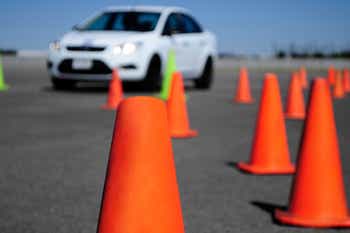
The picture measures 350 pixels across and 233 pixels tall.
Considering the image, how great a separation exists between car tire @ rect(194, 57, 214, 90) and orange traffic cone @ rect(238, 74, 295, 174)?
10488 mm

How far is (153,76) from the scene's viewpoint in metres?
14.3

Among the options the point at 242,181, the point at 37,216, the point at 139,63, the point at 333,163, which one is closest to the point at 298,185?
the point at 333,163

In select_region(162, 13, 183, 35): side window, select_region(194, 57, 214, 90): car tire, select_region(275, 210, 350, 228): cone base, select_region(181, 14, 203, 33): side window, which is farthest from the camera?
select_region(194, 57, 214, 90): car tire

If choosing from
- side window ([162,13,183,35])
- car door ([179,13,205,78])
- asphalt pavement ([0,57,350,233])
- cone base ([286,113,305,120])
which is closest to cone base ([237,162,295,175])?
asphalt pavement ([0,57,350,233])

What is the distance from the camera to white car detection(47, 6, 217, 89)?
13.7 metres

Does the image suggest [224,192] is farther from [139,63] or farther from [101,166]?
[139,63]

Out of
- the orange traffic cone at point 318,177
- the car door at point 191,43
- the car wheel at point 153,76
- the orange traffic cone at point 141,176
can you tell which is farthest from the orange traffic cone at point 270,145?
the car door at point 191,43

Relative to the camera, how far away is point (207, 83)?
17.0m

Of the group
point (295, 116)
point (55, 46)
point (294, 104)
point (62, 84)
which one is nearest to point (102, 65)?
point (55, 46)

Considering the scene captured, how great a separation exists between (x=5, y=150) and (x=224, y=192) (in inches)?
103

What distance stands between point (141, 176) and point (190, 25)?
1344 cm

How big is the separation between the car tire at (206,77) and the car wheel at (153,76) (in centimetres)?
226

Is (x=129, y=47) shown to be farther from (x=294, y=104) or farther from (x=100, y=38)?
(x=294, y=104)

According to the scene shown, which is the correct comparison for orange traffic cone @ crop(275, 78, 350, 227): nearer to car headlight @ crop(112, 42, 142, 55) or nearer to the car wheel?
car headlight @ crop(112, 42, 142, 55)
